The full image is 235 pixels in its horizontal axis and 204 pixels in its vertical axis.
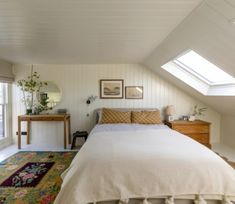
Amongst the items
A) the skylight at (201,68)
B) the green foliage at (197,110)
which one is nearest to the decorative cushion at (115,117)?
the skylight at (201,68)

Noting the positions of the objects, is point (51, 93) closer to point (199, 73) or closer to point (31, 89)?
point (31, 89)

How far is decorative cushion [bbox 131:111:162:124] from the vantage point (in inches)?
154

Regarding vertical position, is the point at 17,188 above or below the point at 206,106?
below

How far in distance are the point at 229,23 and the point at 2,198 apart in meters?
3.11

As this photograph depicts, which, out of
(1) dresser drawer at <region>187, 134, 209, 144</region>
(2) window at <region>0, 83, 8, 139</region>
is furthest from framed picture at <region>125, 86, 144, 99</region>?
(2) window at <region>0, 83, 8, 139</region>

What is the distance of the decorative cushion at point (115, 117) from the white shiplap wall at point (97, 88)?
58cm

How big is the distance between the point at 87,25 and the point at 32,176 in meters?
2.35

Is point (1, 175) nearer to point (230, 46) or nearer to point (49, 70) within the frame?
point (49, 70)

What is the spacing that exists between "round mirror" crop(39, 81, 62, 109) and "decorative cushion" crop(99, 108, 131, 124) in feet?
4.46

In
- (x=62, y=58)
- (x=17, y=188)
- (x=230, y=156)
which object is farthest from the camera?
(x=62, y=58)

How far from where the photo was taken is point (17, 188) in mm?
2457

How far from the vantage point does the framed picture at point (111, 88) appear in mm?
4578

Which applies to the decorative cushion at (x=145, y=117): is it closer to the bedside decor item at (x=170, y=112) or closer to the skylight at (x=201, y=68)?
the bedside decor item at (x=170, y=112)

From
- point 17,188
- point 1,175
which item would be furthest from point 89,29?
point 1,175
